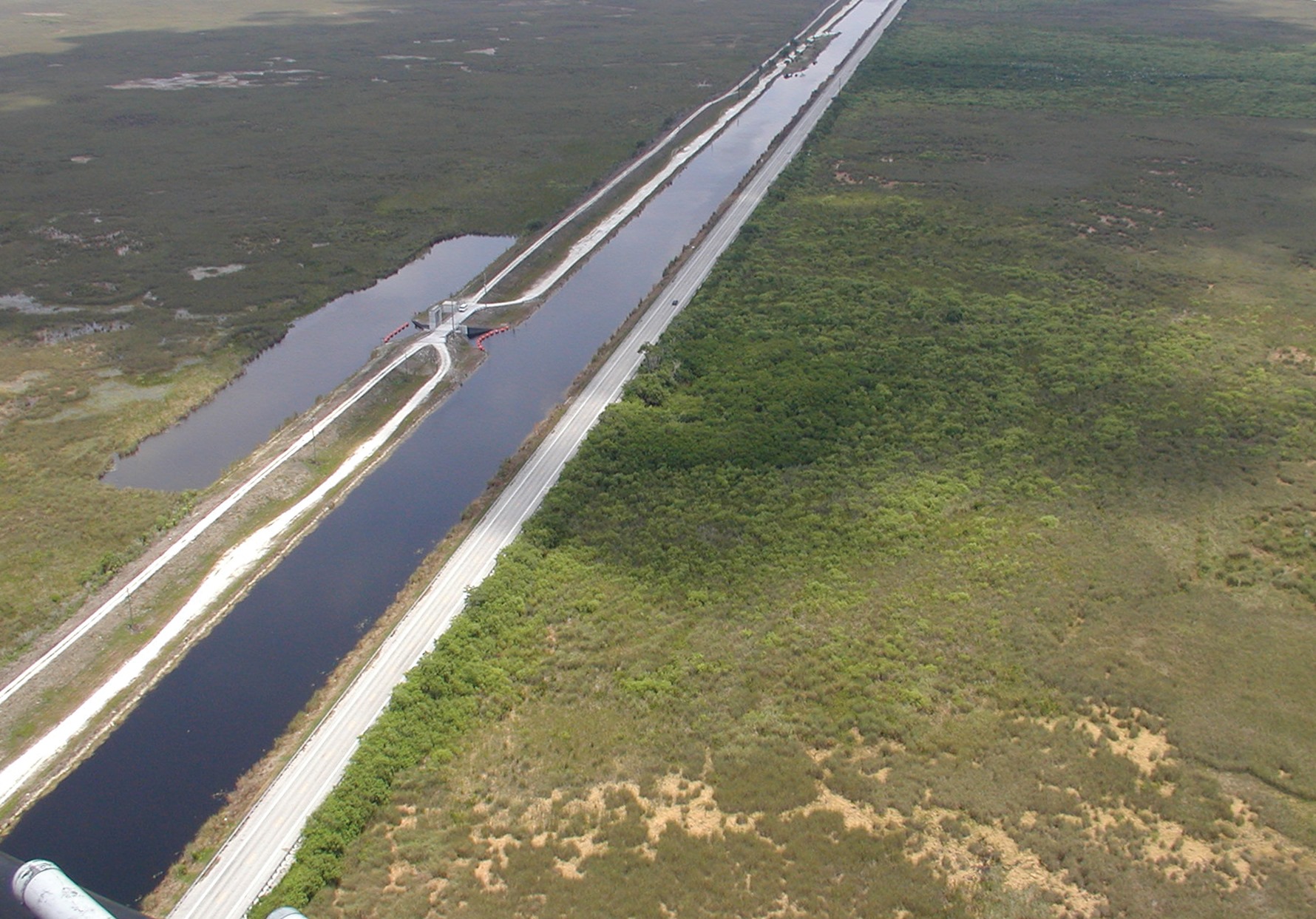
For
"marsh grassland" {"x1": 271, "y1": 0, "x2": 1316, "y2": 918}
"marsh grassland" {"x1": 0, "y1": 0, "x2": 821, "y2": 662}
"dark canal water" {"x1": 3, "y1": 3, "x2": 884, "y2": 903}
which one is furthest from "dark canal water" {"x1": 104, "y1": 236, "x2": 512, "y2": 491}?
"marsh grassland" {"x1": 271, "y1": 0, "x2": 1316, "y2": 918}

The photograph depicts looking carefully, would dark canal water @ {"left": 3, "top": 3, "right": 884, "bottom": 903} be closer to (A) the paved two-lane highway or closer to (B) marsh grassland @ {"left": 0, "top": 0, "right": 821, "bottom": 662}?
(A) the paved two-lane highway

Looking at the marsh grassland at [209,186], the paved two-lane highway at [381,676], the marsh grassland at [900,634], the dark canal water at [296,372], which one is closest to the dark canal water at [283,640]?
the paved two-lane highway at [381,676]

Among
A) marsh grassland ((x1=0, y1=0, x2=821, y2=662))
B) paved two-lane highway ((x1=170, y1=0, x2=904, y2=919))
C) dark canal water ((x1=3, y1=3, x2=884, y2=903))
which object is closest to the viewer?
paved two-lane highway ((x1=170, y1=0, x2=904, y2=919))

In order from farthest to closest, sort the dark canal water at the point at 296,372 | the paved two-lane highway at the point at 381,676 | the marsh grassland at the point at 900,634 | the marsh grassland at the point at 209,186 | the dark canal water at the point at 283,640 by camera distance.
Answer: the dark canal water at the point at 296,372, the marsh grassland at the point at 209,186, the dark canal water at the point at 283,640, the marsh grassland at the point at 900,634, the paved two-lane highway at the point at 381,676

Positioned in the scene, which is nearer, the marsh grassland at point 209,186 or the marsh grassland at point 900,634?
the marsh grassland at point 900,634

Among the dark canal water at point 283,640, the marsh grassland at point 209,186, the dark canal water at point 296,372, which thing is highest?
the marsh grassland at point 209,186

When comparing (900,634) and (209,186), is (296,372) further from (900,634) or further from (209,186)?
(209,186)

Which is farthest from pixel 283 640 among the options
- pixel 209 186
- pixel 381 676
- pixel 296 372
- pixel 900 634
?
pixel 209 186

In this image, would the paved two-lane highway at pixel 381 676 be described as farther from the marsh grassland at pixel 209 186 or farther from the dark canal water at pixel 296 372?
the dark canal water at pixel 296 372
